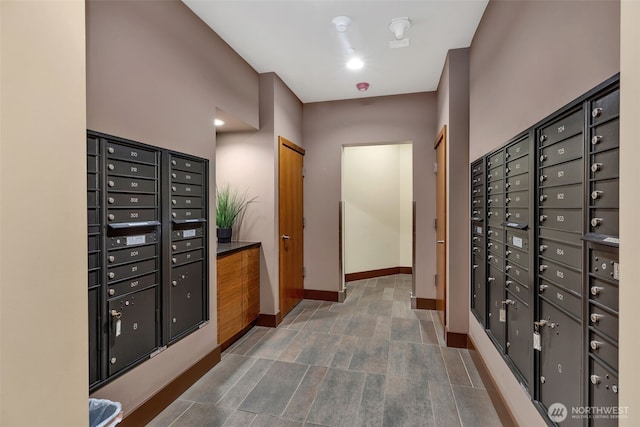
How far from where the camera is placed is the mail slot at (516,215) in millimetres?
1392

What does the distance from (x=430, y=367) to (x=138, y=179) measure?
7.80ft

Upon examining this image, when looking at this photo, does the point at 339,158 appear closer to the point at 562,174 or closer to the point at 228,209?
the point at 228,209

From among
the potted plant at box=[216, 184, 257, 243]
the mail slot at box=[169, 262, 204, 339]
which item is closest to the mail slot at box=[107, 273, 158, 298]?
the mail slot at box=[169, 262, 204, 339]

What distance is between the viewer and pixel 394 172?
5133 mm

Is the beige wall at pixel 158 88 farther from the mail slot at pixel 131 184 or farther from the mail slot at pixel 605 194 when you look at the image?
the mail slot at pixel 605 194

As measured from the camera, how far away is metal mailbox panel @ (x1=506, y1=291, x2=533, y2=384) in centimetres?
138

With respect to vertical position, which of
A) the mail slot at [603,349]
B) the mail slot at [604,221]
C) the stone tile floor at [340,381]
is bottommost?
the stone tile floor at [340,381]

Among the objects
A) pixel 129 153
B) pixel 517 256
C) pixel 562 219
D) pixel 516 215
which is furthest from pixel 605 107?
pixel 129 153

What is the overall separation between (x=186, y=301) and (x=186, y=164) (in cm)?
92

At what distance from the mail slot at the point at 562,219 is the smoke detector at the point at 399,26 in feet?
5.37

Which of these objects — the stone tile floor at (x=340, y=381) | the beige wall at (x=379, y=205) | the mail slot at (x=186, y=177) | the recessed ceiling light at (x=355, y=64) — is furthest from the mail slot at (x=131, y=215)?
the beige wall at (x=379, y=205)

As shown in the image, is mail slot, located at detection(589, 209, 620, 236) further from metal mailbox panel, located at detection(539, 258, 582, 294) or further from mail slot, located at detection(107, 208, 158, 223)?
mail slot, located at detection(107, 208, 158, 223)

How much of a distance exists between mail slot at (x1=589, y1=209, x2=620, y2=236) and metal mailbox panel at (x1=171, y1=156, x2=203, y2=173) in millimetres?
2016
